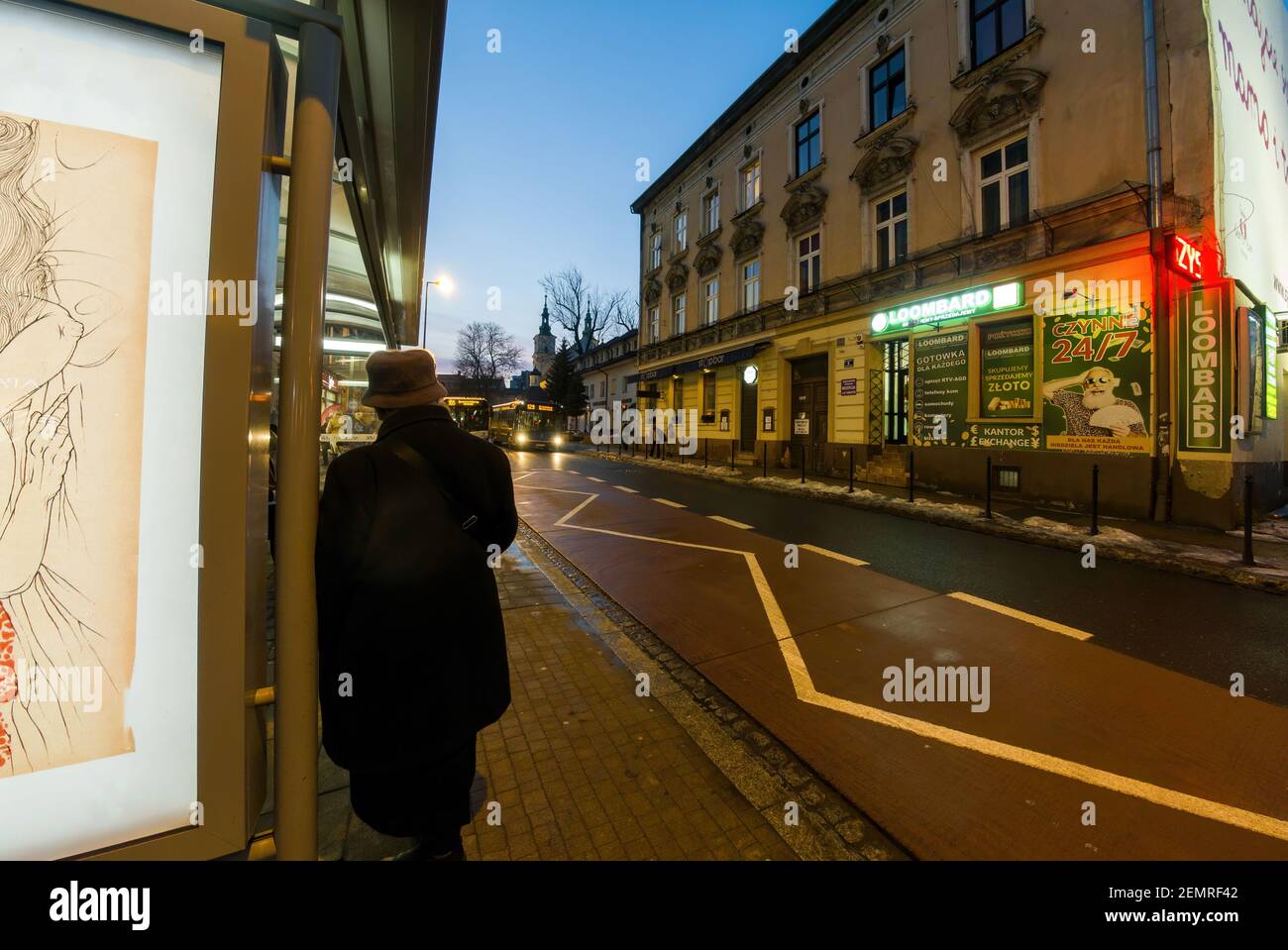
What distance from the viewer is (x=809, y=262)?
17406 mm

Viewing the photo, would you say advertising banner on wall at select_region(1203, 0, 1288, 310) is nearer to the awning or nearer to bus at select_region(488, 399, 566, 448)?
the awning

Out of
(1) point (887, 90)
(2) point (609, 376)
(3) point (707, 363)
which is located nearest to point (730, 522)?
(3) point (707, 363)

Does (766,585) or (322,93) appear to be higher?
(322,93)

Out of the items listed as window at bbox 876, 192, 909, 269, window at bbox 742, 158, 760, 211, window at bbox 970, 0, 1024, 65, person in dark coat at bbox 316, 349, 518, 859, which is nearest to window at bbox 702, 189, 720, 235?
window at bbox 742, 158, 760, 211

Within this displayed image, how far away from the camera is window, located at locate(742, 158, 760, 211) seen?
19.8 metres

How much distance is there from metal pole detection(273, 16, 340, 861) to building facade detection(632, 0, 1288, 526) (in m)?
12.1

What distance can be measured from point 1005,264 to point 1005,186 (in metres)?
1.92

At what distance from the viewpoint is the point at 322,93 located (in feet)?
4.54

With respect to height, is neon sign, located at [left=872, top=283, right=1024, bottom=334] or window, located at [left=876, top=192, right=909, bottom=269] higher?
window, located at [left=876, top=192, right=909, bottom=269]

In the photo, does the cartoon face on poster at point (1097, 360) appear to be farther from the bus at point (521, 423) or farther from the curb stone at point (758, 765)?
the bus at point (521, 423)

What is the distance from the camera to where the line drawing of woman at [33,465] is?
111 cm
